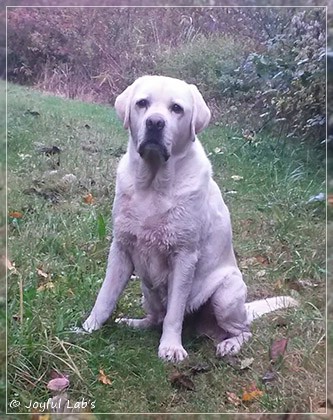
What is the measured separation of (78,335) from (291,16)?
3.71 ft

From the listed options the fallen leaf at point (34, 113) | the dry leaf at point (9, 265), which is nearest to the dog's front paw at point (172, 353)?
A: the dry leaf at point (9, 265)

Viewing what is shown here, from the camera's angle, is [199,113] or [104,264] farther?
[104,264]

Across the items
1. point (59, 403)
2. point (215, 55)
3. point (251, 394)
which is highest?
point (215, 55)

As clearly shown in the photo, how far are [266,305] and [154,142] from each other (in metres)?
0.59

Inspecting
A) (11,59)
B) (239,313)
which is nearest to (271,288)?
(239,313)

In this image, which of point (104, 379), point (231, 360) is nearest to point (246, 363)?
point (231, 360)

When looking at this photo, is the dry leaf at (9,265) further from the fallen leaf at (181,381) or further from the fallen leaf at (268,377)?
the fallen leaf at (268,377)

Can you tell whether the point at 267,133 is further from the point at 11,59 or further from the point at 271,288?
the point at 11,59

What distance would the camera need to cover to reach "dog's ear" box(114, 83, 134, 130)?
265cm

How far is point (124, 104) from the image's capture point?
8.73 ft

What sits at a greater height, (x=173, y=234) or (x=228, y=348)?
(x=173, y=234)

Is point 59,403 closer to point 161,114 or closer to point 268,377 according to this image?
point 268,377

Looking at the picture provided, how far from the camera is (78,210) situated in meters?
2.76

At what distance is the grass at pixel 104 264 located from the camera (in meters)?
2.62
